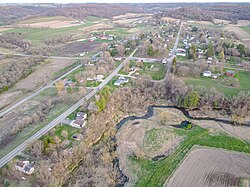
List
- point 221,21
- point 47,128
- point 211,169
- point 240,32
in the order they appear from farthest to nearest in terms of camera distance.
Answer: point 221,21 < point 240,32 < point 47,128 < point 211,169

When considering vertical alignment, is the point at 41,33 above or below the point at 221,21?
below

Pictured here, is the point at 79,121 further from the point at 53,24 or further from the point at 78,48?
the point at 53,24

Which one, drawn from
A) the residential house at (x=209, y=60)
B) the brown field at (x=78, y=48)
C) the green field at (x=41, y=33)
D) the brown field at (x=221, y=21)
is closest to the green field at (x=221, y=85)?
the residential house at (x=209, y=60)

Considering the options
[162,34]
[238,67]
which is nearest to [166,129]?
[238,67]

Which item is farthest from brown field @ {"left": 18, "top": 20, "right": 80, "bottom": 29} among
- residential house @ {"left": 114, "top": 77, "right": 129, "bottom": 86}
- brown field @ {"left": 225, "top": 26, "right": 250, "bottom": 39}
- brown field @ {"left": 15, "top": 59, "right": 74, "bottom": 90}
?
brown field @ {"left": 225, "top": 26, "right": 250, "bottom": 39}

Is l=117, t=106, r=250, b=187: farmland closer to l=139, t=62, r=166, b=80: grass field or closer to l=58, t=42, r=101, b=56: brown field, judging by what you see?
l=139, t=62, r=166, b=80: grass field

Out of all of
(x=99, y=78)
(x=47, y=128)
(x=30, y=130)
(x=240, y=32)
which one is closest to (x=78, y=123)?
(x=47, y=128)
